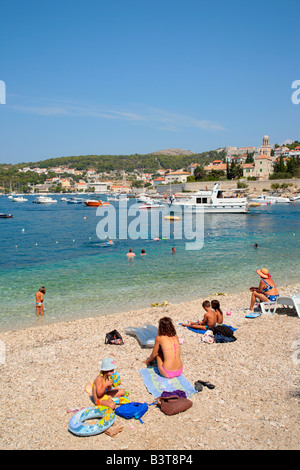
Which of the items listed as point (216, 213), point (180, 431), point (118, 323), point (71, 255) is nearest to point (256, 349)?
point (180, 431)

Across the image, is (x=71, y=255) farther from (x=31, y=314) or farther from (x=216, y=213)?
(x=216, y=213)

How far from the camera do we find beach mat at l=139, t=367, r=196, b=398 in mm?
5719

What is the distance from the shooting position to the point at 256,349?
7.36m

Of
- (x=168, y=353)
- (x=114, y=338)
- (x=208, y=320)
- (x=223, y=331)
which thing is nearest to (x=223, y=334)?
(x=223, y=331)

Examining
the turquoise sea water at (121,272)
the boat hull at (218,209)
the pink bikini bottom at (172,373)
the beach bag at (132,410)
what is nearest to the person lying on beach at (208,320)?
the pink bikini bottom at (172,373)

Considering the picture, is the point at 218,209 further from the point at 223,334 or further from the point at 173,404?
the point at 173,404

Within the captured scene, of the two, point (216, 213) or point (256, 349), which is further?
point (216, 213)

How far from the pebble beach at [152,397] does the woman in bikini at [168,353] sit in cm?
37

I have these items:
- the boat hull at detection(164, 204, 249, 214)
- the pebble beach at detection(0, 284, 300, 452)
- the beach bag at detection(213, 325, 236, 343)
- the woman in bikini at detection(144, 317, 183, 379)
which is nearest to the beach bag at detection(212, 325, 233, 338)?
the beach bag at detection(213, 325, 236, 343)

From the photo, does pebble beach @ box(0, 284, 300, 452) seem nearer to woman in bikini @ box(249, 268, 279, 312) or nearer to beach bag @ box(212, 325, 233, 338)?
beach bag @ box(212, 325, 233, 338)

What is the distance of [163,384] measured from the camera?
591 centimetres

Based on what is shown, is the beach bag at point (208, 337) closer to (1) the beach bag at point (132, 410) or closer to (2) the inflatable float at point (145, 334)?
(2) the inflatable float at point (145, 334)

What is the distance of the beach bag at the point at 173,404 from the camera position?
16.8 feet

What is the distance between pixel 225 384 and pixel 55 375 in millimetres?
3010
